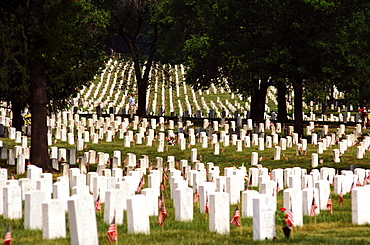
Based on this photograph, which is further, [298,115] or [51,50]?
[298,115]

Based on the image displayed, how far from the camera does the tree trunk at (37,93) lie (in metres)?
19.8

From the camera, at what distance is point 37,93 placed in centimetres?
2059

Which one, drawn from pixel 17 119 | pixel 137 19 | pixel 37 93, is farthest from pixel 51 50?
pixel 137 19

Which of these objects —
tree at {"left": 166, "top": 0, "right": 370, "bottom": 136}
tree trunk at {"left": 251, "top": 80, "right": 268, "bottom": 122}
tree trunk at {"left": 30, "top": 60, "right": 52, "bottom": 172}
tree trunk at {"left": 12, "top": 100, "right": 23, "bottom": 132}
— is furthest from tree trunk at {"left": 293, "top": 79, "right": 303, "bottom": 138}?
tree trunk at {"left": 30, "top": 60, "right": 52, "bottom": 172}

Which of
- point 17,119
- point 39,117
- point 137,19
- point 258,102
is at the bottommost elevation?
point 39,117

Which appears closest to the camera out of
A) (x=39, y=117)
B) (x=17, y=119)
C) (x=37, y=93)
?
(x=37, y=93)

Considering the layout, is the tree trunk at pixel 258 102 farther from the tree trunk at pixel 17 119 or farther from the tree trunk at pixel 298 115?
the tree trunk at pixel 17 119

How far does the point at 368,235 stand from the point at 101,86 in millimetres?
58936

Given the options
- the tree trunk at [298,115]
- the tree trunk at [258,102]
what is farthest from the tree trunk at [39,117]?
the tree trunk at [258,102]

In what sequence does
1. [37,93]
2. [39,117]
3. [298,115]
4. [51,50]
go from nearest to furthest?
[51,50], [37,93], [39,117], [298,115]

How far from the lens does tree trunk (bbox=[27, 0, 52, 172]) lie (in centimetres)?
1977

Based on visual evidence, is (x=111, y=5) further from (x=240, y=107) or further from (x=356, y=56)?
(x=356, y=56)

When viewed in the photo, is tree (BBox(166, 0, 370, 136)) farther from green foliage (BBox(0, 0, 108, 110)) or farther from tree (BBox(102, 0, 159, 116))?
tree (BBox(102, 0, 159, 116))

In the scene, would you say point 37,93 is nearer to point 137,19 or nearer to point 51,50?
point 51,50
